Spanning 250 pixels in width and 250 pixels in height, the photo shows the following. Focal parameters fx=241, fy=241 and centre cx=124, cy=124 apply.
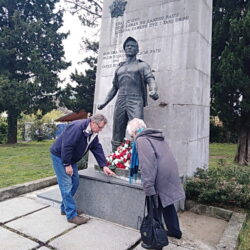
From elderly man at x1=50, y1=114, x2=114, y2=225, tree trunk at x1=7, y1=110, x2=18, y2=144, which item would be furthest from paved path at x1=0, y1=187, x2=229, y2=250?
tree trunk at x1=7, y1=110, x2=18, y2=144

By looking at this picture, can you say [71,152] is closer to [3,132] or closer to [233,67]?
[233,67]

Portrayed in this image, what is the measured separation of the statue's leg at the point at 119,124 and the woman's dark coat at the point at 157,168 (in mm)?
1820

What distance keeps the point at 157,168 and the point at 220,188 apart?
193 centimetres

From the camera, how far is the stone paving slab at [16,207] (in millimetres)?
3758

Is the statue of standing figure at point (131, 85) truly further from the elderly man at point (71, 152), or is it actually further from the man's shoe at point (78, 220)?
the man's shoe at point (78, 220)

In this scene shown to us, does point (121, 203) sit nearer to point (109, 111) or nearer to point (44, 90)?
point (109, 111)

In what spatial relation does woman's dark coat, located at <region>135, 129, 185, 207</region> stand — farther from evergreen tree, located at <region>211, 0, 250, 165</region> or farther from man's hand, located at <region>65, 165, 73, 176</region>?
evergreen tree, located at <region>211, 0, 250, 165</region>

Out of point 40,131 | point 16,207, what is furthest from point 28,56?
point 16,207

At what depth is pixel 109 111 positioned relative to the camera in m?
5.84

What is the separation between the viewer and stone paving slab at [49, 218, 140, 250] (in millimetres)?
2951

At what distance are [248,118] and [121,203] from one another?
705 cm

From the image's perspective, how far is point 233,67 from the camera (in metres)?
7.99

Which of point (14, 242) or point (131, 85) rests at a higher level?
point (131, 85)

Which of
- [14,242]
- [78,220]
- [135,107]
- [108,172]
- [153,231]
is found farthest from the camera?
[135,107]
